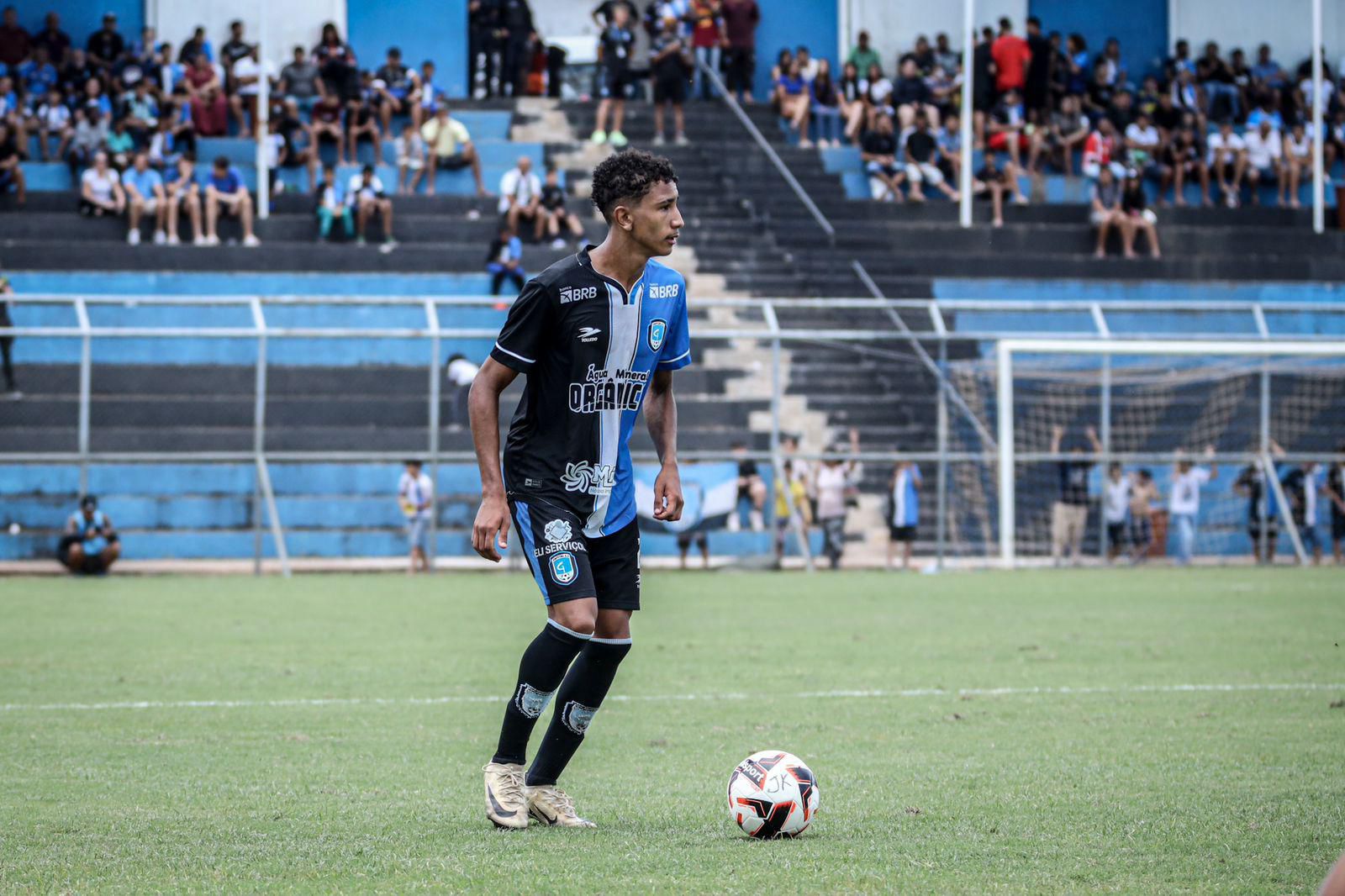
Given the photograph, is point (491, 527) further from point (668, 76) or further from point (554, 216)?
point (668, 76)

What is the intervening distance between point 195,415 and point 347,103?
7.83 meters

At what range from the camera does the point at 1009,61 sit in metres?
31.1

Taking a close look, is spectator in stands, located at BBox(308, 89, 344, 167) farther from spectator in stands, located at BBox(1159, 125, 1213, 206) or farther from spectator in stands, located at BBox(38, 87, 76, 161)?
spectator in stands, located at BBox(1159, 125, 1213, 206)

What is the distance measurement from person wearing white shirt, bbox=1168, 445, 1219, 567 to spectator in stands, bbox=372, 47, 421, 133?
13721 millimetres

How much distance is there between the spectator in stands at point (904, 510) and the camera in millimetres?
22828

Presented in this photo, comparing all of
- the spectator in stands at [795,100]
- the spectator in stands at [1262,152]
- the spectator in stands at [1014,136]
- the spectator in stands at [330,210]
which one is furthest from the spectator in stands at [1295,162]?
the spectator in stands at [330,210]

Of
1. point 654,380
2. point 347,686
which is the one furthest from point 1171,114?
point 654,380

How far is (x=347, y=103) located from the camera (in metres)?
28.7

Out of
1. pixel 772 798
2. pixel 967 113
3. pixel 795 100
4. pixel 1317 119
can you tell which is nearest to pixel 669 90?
pixel 795 100

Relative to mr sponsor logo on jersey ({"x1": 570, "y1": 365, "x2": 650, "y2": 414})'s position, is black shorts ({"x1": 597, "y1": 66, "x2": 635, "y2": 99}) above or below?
above

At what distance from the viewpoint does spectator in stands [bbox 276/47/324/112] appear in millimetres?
A: 28703

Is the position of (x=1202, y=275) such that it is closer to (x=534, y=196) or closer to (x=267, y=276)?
Result: (x=534, y=196)

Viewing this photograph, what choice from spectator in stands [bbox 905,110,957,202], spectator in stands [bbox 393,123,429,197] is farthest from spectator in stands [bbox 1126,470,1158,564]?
spectator in stands [bbox 393,123,429,197]

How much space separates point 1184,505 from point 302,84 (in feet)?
52.0
